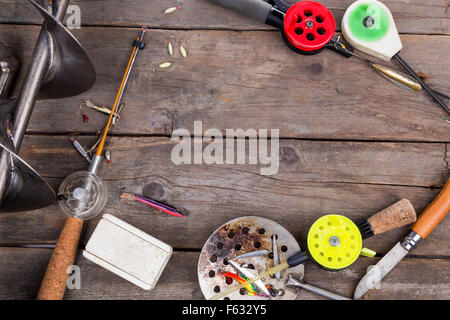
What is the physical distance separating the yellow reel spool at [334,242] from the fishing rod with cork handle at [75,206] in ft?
1.83

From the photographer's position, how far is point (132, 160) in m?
1.02

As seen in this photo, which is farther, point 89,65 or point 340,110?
point 340,110

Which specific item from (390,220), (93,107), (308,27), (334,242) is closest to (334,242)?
(334,242)

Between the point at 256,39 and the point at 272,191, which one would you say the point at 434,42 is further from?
the point at 272,191

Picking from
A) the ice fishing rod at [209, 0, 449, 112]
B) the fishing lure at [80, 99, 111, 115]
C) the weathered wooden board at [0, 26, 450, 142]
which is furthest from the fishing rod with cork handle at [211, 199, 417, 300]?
the fishing lure at [80, 99, 111, 115]

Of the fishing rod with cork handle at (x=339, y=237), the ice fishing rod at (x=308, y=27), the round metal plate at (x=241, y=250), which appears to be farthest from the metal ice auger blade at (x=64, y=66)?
the fishing rod with cork handle at (x=339, y=237)

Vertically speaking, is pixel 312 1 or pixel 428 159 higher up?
pixel 312 1

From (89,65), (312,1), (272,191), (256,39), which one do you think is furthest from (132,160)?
(312,1)

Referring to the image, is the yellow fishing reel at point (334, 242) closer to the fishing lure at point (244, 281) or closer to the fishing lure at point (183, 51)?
the fishing lure at point (244, 281)

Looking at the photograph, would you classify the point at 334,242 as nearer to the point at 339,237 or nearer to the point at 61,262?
the point at 339,237

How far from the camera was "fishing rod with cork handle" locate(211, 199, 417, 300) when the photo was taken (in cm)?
91

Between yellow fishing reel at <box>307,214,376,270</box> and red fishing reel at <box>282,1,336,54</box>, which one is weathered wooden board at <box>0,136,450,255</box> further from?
red fishing reel at <box>282,1,336,54</box>

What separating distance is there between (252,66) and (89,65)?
1.43 feet

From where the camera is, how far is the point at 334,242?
0.89 m
